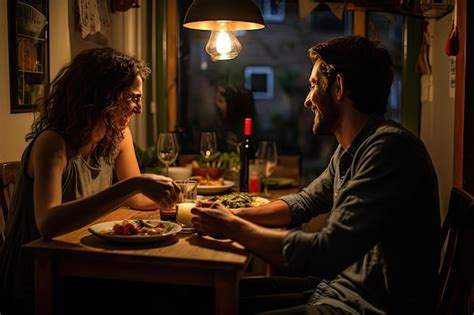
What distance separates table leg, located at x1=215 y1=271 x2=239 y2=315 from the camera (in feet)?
4.58

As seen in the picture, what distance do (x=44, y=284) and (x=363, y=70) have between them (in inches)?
42.2

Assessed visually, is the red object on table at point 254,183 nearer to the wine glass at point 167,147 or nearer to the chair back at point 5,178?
the wine glass at point 167,147

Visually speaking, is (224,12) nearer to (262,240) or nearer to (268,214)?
(268,214)

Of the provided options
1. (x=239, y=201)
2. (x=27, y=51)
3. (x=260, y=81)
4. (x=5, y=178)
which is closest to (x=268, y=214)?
(x=239, y=201)

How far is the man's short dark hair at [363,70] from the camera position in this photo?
159 centimetres

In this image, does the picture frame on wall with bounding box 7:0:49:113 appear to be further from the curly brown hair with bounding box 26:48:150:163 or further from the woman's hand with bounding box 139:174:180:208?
the woman's hand with bounding box 139:174:180:208

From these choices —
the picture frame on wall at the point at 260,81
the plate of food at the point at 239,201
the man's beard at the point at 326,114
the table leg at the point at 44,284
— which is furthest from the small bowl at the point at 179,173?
the picture frame on wall at the point at 260,81

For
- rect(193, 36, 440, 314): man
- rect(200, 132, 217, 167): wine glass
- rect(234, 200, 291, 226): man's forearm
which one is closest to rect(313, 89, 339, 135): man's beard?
rect(193, 36, 440, 314): man

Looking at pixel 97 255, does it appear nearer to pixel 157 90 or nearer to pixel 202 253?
pixel 202 253

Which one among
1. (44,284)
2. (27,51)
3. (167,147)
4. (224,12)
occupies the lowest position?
(44,284)

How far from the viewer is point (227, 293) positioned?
140 cm

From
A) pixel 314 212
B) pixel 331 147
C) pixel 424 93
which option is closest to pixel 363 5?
pixel 424 93

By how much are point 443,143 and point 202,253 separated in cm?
251

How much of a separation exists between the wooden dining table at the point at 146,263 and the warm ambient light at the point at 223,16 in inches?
38.3
